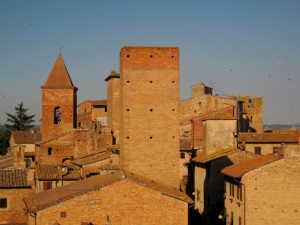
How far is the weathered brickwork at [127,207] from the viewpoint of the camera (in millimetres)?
23797

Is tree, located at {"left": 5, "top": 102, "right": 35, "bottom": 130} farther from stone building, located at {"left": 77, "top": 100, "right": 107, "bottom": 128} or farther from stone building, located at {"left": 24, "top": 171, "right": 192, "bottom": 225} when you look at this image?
stone building, located at {"left": 24, "top": 171, "right": 192, "bottom": 225}

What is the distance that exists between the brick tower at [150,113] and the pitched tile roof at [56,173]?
9603mm

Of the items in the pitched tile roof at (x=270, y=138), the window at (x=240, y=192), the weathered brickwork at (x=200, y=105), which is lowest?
the window at (x=240, y=192)

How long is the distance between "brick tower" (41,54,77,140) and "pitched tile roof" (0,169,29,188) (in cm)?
1088

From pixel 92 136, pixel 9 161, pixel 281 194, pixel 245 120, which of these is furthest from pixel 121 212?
pixel 245 120

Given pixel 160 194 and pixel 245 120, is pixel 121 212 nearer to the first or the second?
pixel 160 194

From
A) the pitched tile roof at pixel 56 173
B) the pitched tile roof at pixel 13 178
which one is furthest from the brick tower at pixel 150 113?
the pitched tile roof at pixel 13 178

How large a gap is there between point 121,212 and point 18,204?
14.9 meters

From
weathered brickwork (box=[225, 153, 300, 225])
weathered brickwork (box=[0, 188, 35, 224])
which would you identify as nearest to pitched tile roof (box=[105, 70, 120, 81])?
weathered brickwork (box=[0, 188, 35, 224])

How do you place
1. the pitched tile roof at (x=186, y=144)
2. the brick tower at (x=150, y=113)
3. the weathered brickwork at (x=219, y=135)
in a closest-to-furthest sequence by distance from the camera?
1. the brick tower at (x=150, y=113)
2. the weathered brickwork at (x=219, y=135)
3. the pitched tile roof at (x=186, y=144)

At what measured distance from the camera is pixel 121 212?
24.3 metres

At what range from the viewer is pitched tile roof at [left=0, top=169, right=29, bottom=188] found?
121ft

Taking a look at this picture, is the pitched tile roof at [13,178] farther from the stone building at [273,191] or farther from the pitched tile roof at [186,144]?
the pitched tile roof at [186,144]

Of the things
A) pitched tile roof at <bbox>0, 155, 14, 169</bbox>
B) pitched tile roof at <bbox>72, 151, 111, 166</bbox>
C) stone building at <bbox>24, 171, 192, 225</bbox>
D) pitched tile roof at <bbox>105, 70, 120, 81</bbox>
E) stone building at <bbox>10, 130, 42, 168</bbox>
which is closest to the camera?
stone building at <bbox>24, 171, 192, 225</bbox>
